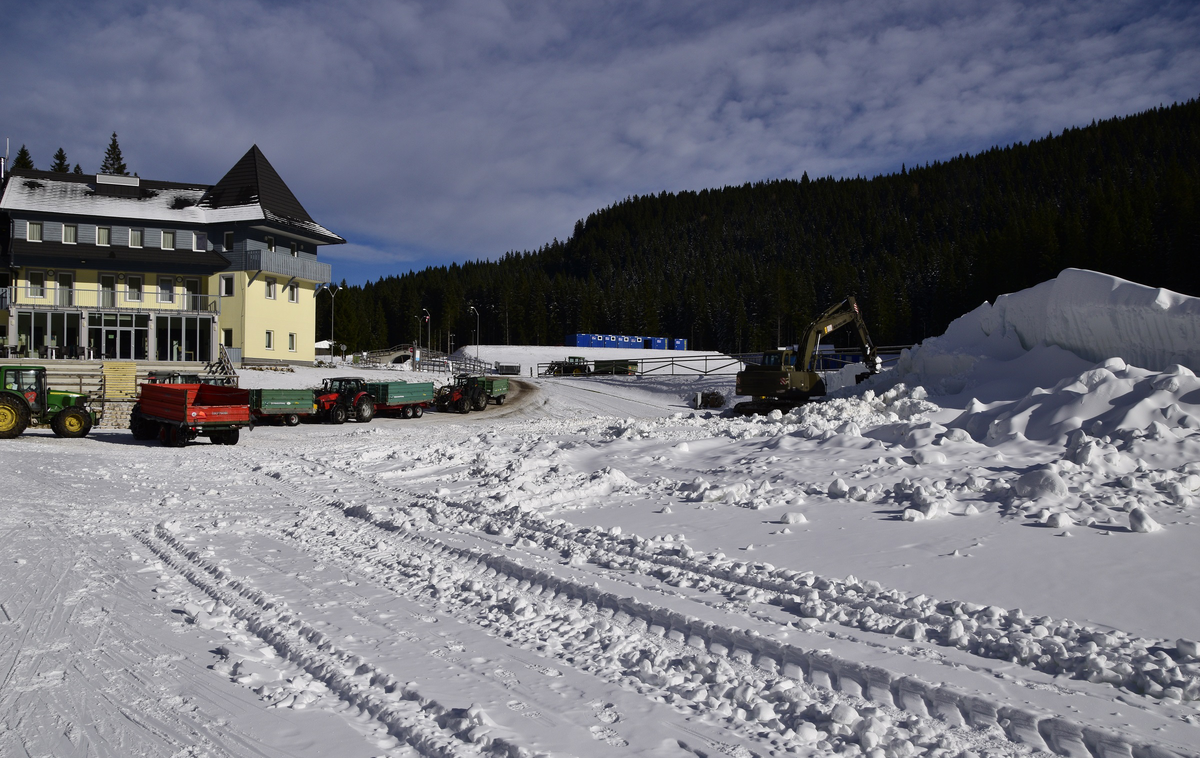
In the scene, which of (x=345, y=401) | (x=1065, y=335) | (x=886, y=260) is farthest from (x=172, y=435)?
(x=886, y=260)

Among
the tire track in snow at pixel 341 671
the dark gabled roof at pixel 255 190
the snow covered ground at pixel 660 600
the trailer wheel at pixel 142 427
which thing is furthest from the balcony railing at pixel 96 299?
the tire track in snow at pixel 341 671

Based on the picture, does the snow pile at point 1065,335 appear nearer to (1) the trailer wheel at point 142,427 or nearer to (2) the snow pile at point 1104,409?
(2) the snow pile at point 1104,409

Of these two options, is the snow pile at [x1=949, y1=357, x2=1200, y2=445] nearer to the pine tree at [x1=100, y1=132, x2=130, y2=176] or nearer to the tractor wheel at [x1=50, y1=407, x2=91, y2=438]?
the tractor wheel at [x1=50, y1=407, x2=91, y2=438]

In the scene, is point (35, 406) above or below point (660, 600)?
above

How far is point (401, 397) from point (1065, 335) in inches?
945

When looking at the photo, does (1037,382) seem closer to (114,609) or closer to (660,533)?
(660,533)

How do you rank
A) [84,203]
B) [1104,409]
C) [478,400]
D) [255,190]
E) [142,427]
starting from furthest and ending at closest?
1. [255,190]
2. [84,203]
3. [478,400]
4. [142,427]
5. [1104,409]

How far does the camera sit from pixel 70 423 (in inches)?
826

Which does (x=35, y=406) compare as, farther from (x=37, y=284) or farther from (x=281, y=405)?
(x=37, y=284)

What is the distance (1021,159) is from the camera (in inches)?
6698

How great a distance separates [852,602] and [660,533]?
293 cm

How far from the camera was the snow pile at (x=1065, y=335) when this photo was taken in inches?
521

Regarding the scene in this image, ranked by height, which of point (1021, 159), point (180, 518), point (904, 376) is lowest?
point (180, 518)

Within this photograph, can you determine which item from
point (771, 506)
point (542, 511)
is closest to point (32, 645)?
point (542, 511)
